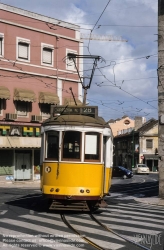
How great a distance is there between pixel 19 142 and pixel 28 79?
15.1ft

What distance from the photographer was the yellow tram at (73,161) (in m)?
12.7

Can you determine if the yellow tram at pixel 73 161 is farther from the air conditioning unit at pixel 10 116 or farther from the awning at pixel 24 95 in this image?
the awning at pixel 24 95

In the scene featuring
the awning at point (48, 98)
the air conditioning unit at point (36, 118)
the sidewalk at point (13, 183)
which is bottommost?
the sidewalk at point (13, 183)

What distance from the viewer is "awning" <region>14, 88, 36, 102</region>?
1164 inches

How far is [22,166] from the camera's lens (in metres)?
31.2

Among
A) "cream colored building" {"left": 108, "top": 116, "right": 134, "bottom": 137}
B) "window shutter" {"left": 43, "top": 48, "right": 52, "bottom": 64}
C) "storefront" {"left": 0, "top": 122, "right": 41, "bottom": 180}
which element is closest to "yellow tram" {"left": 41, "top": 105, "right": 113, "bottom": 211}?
"storefront" {"left": 0, "top": 122, "right": 41, "bottom": 180}

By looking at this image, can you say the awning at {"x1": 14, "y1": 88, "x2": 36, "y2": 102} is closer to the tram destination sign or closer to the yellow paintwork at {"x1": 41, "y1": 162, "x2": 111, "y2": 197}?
A: the tram destination sign

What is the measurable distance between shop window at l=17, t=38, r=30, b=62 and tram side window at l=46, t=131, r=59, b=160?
1806 cm

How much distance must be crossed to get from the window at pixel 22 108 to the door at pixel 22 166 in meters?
2.95

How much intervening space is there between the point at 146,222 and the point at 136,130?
215 ft

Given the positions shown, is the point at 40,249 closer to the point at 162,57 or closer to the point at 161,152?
the point at 161,152

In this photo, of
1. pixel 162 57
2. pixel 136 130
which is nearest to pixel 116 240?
pixel 162 57

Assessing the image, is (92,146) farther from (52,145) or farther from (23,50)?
(23,50)

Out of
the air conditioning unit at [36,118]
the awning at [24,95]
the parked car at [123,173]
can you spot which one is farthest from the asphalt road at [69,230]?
the parked car at [123,173]
